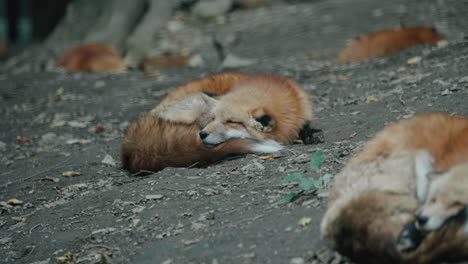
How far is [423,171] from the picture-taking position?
8.99ft

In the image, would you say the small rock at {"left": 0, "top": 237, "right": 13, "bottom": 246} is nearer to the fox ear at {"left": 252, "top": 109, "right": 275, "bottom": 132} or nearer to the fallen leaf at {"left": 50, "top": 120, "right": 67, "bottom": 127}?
the fox ear at {"left": 252, "top": 109, "right": 275, "bottom": 132}

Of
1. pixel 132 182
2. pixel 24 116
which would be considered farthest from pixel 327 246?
pixel 24 116

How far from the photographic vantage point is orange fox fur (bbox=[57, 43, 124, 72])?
1066 centimetres

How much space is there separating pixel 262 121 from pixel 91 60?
651 centimetres

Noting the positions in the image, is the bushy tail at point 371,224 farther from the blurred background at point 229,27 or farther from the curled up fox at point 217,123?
the blurred background at point 229,27

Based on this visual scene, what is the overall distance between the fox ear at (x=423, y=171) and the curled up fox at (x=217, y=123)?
7.01 feet

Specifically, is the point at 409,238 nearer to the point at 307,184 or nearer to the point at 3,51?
the point at 307,184

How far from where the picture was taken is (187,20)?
1370 cm

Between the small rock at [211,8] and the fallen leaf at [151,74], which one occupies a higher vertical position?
the small rock at [211,8]

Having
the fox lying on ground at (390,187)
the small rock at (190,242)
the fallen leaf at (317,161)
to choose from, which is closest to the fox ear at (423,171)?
the fox lying on ground at (390,187)

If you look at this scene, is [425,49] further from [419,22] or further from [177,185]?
[177,185]

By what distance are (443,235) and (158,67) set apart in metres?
8.40

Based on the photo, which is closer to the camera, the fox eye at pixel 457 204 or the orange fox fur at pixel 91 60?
the fox eye at pixel 457 204

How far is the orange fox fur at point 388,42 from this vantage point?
26.5 feet
